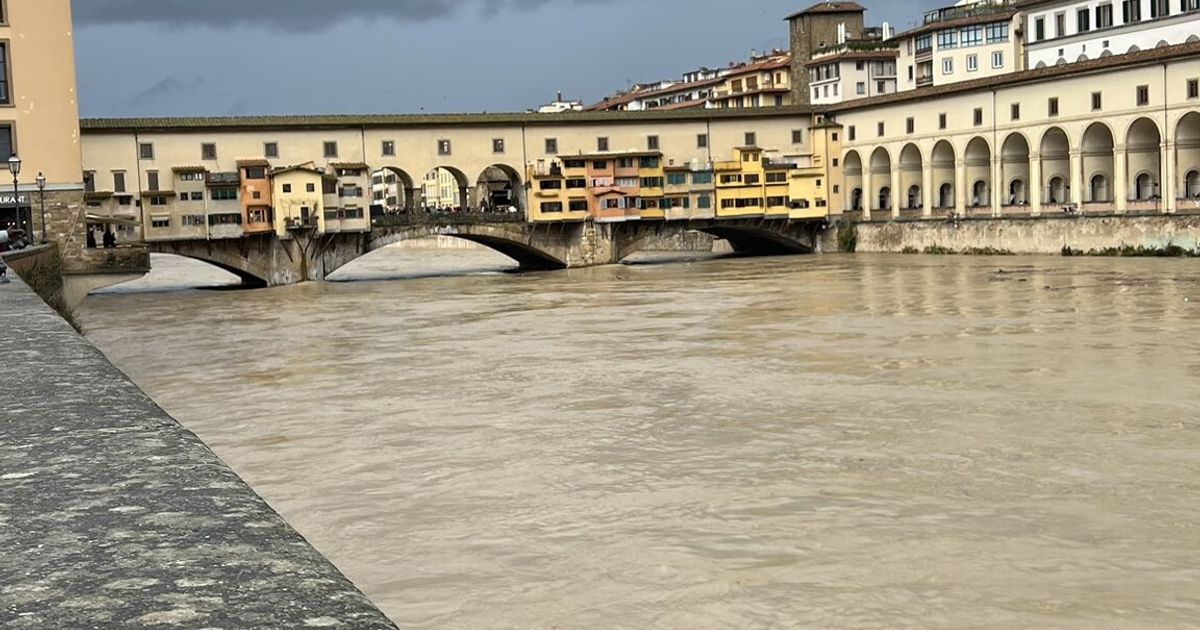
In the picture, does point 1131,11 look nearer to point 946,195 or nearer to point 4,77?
point 946,195

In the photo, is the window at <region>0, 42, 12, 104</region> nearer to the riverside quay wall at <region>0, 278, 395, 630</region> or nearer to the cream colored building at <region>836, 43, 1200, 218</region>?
the cream colored building at <region>836, 43, 1200, 218</region>

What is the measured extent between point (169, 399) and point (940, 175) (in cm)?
4591

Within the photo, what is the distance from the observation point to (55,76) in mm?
36281

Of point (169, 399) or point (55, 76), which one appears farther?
point (55, 76)

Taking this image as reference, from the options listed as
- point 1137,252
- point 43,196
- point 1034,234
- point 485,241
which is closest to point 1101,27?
point 1034,234

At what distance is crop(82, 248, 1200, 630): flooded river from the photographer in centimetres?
871

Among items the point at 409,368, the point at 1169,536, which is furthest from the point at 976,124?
the point at 1169,536

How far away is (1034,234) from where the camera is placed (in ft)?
166

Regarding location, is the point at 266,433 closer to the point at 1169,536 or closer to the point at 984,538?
the point at 984,538

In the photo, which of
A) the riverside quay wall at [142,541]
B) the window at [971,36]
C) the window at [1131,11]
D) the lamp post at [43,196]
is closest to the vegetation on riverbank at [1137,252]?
the window at [1131,11]

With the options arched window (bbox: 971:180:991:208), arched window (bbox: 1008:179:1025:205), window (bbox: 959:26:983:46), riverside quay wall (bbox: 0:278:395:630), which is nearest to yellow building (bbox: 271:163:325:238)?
arched window (bbox: 971:180:991:208)

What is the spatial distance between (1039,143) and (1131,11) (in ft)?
37.3

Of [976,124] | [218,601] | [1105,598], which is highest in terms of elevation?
[976,124]

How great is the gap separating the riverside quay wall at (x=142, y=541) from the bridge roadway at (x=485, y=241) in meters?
47.7
